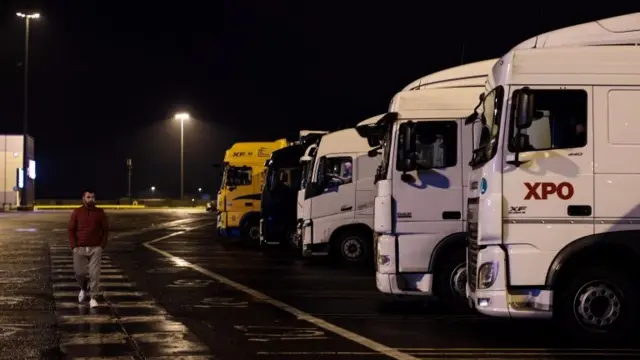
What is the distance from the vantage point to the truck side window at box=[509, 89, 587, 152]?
9.94 m

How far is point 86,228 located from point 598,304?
7499 millimetres

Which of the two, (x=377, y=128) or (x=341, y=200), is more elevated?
(x=377, y=128)

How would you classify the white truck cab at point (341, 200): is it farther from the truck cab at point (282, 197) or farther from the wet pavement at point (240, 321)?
the truck cab at point (282, 197)

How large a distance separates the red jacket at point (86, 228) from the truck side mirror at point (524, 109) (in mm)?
6821

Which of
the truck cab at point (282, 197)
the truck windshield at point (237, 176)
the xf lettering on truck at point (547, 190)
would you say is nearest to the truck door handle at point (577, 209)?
the xf lettering on truck at point (547, 190)

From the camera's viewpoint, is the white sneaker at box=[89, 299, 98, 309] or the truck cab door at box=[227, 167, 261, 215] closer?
the white sneaker at box=[89, 299, 98, 309]

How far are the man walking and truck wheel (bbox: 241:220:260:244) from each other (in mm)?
15738

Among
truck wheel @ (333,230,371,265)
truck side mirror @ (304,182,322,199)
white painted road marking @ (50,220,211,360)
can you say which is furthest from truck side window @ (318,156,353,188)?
white painted road marking @ (50,220,211,360)

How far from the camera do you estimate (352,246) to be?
2084 centimetres

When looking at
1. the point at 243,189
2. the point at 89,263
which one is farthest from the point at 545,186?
the point at 243,189

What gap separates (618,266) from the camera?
1003cm

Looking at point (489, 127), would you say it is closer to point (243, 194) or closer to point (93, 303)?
point (93, 303)

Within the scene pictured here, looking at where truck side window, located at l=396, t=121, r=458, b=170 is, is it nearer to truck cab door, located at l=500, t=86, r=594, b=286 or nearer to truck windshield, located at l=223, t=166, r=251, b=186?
truck cab door, located at l=500, t=86, r=594, b=286

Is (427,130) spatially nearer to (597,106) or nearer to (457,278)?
(457,278)
